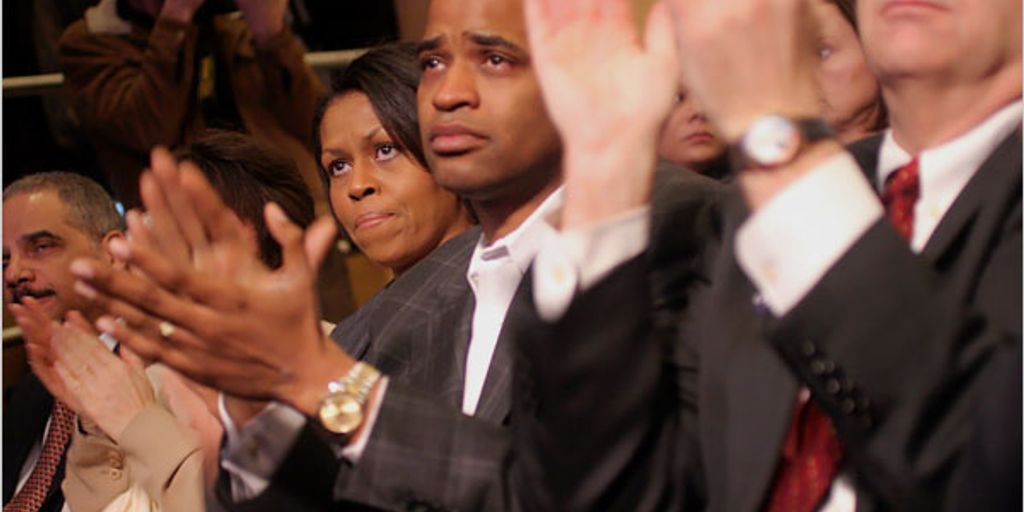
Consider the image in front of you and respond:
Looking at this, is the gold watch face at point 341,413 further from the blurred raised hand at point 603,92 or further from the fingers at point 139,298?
the blurred raised hand at point 603,92

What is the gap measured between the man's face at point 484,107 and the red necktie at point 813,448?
0.52 meters

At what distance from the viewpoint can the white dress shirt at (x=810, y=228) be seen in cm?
112

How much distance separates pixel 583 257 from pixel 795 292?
0.56ft

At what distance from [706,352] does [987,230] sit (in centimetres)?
22

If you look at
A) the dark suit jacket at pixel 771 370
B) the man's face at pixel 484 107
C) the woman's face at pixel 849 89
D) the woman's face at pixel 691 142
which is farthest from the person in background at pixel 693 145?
the dark suit jacket at pixel 771 370

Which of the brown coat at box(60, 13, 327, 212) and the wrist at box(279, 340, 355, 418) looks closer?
the wrist at box(279, 340, 355, 418)

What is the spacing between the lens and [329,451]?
4.93 ft

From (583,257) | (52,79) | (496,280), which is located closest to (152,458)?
(496,280)

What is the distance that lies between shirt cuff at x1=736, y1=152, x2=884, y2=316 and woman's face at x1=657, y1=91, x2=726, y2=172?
1.14m

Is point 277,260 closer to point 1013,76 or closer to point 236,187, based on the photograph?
point 236,187

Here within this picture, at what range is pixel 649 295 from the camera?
1.27 m

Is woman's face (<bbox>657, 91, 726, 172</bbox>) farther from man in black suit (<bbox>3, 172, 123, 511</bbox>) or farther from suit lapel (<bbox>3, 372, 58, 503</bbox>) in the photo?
suit lapel (<bbox>3, 372, 58, 503</bbox>)

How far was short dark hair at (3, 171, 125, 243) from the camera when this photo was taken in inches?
116

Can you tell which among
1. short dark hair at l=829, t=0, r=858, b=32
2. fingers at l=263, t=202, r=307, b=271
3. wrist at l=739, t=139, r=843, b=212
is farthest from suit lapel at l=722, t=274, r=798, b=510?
short dark hair at l=829, t=0, r=858, b=32
